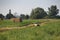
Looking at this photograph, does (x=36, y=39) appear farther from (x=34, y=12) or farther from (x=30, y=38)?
(x=34, y=12)

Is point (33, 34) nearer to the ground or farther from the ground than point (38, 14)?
nearer to the ground

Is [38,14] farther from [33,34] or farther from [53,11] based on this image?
[33,34]

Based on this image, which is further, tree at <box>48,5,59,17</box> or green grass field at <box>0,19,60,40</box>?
tree at <box>48,5,59,17</box>

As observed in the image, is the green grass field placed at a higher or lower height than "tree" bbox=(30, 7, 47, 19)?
lower

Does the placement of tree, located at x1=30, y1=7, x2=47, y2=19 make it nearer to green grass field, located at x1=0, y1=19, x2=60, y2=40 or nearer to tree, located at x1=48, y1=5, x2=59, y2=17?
tree, located at x1=48, y1=5, x2=59, y2=17

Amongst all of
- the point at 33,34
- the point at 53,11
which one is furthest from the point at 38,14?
the point at 33,34

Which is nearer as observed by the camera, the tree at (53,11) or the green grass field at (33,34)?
the green grass field at (33,34)

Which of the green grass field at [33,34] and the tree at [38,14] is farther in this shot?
the tree at [38,14]

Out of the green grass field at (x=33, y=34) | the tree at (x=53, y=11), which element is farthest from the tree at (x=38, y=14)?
the green grass field at (x=33, y=34)

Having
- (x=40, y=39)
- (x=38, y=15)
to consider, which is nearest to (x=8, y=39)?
(x=40, y=39)

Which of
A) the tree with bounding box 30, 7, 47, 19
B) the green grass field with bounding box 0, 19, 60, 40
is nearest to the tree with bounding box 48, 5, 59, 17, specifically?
the tree with bounding box 30, 7, 47, 19

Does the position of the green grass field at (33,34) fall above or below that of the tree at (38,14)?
below

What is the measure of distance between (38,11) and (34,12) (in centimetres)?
229

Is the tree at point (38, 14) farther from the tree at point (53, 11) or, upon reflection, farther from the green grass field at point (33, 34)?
the green grass field at point (33, 34)
